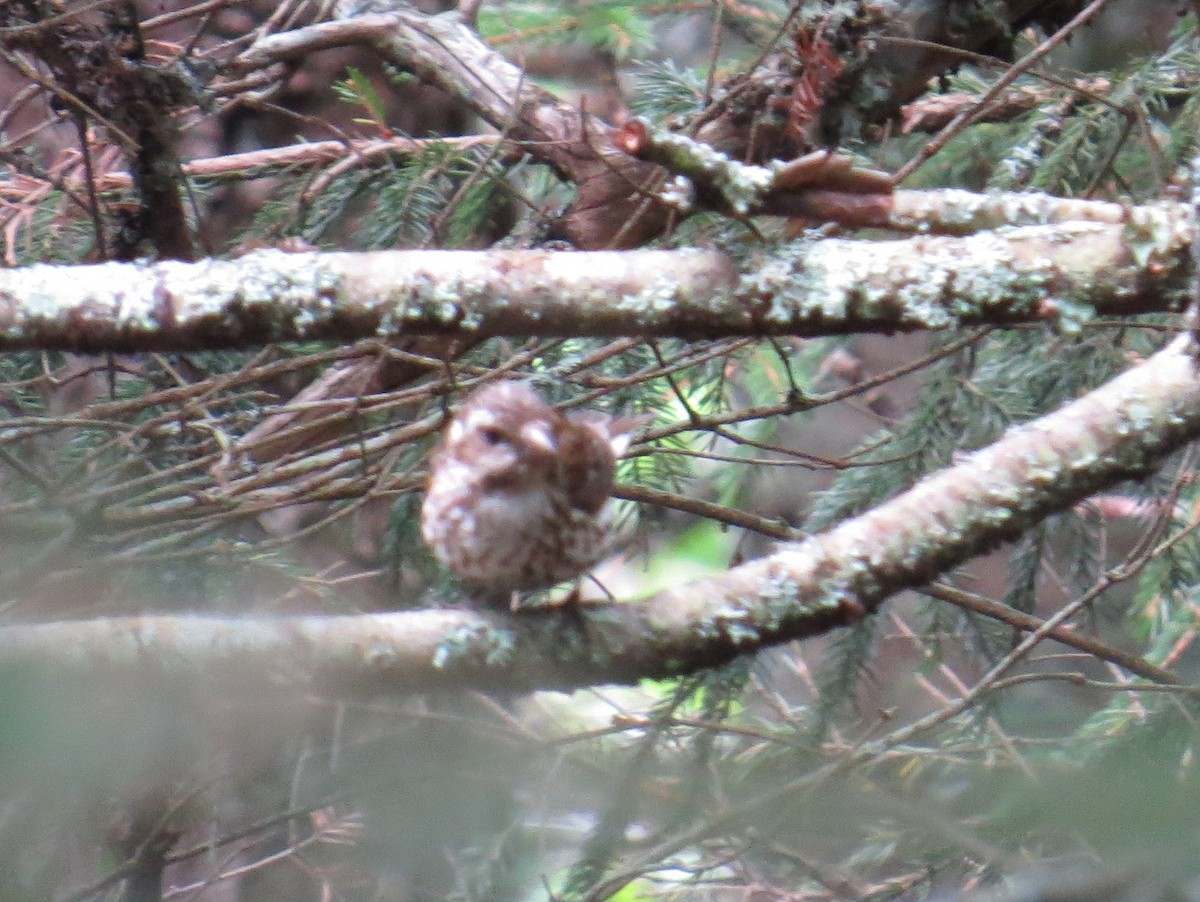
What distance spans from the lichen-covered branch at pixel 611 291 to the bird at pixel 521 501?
308 millimetres

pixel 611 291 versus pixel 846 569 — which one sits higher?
pixel 611 291

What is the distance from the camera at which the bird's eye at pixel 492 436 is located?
1.59 metres

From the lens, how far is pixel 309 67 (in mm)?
3486

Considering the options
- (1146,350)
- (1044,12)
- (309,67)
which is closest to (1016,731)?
(1146,350)

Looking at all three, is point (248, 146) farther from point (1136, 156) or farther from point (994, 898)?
point (994, 898)

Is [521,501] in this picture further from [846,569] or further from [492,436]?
[846,569]

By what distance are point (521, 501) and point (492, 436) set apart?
0.11 m

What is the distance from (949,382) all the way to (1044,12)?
82cm

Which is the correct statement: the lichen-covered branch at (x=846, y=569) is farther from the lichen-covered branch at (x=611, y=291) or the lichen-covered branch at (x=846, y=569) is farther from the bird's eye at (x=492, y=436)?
the bird's eye at (x=492, y=436)

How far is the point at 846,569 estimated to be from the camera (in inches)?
52.5

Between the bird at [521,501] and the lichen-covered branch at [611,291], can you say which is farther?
the bird at [521,501]

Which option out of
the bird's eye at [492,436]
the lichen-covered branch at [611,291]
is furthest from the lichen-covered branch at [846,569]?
the bird's eye at [492,436]

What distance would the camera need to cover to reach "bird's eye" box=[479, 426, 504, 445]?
5.23 feet

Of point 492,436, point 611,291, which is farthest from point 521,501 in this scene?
point 611,291
